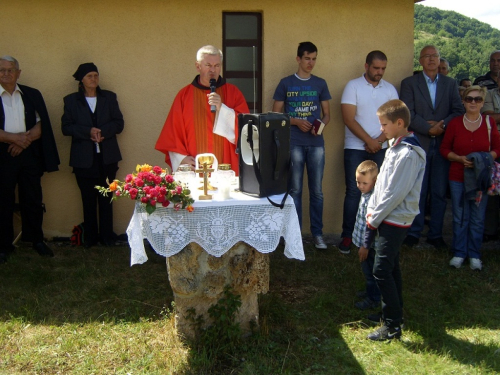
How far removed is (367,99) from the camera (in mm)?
6145

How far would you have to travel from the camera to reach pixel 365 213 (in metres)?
4.41

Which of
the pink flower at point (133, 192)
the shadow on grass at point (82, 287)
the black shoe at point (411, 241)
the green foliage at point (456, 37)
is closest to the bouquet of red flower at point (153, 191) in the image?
the pink flower at point (133, 192)

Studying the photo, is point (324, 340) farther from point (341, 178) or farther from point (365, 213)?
point (341, 178)

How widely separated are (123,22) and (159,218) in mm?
3449

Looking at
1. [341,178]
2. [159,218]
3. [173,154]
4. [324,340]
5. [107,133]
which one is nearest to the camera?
[159,218]

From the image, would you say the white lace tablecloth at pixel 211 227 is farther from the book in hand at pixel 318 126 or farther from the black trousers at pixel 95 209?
the black trousers at pixel 95 209

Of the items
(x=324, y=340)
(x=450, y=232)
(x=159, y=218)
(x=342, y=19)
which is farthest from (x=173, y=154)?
(x=450, y=232)

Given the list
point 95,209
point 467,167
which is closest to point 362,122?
point 467,167

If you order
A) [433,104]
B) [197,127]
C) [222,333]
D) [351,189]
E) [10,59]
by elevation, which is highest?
[10,59]

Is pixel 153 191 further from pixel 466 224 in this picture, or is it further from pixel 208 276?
pixel 466 224

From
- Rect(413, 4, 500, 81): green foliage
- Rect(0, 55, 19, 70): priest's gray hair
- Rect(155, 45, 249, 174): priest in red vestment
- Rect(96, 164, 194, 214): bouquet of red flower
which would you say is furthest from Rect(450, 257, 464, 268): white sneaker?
Rect(413, 4, 500, 81): green foliage

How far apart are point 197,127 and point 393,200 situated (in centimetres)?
187

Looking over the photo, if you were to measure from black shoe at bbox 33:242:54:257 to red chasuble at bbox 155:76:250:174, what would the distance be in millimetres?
2147

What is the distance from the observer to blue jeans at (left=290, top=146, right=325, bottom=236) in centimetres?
609
